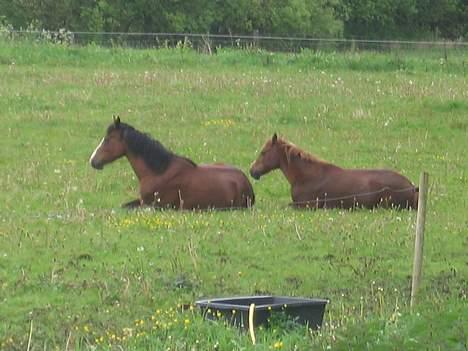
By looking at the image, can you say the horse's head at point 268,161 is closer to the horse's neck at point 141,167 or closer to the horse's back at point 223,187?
the horse's back at point 223,187

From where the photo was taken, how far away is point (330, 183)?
17312mm

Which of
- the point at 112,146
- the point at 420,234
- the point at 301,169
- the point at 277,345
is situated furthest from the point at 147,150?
the point at 277,345

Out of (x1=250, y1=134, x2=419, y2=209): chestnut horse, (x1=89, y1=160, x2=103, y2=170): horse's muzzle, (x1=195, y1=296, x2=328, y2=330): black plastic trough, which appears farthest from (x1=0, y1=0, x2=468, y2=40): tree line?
(x1=195, y1=296, x2=328, y2=330): black plastic trough

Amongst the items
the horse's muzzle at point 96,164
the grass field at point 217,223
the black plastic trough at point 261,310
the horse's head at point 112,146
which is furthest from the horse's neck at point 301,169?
the black plastic trough at point 261,310

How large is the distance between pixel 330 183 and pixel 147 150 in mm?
2567

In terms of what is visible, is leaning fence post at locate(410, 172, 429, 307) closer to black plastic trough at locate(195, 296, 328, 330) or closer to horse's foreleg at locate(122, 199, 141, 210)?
black plastic trough at locate(195, 296, 328, 330)

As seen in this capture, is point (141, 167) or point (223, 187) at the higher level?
point (141, 167)

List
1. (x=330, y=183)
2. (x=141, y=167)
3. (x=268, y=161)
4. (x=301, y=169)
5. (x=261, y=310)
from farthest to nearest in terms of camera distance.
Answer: (x=268, y=161) → (x=301, y=169) → (x=141, y=167) → (x=330, y=183) → (x=261, y=310)

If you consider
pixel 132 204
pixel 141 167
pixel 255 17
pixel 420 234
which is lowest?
pixel 255 17

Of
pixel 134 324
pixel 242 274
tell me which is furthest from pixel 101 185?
pixel 134 324

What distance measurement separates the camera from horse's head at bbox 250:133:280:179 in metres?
18.0

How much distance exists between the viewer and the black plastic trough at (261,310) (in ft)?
35.3

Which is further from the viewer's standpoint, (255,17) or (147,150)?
(255,17)

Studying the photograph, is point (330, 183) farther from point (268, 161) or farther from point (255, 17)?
point (255, 17)
